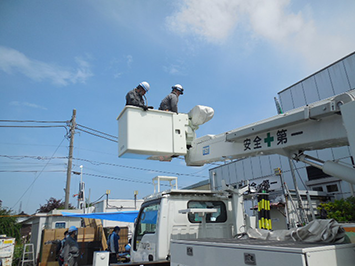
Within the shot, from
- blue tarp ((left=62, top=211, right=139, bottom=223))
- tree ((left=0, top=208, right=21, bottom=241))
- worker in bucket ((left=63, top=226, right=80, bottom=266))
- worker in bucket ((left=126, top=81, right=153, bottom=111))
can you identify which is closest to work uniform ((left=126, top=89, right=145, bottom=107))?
worker in bucket ((left=126, top=81, right=153, bottom=111))

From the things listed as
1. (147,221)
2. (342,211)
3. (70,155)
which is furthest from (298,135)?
(70,155)

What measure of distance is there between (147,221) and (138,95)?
2.26 meters

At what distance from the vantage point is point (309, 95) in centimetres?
1463

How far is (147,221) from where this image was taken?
16.2 ft

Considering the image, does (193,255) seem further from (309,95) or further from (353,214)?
(309,95)

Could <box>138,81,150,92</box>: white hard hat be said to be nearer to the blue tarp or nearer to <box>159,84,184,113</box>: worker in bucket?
<box>159,84,184,113</box>: worker in bucket

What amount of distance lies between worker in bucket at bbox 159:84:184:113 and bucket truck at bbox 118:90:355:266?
22cm

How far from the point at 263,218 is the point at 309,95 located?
37.8 ft

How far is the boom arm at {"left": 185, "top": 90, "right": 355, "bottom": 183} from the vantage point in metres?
2.95

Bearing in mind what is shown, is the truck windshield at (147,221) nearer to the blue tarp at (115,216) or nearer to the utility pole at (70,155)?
the blue tarp at (115,216)

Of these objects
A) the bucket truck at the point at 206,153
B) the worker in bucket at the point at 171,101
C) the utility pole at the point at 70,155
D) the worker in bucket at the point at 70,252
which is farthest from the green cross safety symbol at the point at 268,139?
the utility pole at the point at 70,155

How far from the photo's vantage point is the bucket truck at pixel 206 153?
121 inches

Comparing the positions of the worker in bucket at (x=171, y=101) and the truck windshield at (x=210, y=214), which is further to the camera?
the worker in bucket at (x=171, y=101)

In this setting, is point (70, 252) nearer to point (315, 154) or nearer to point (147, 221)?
point (147, 221)
